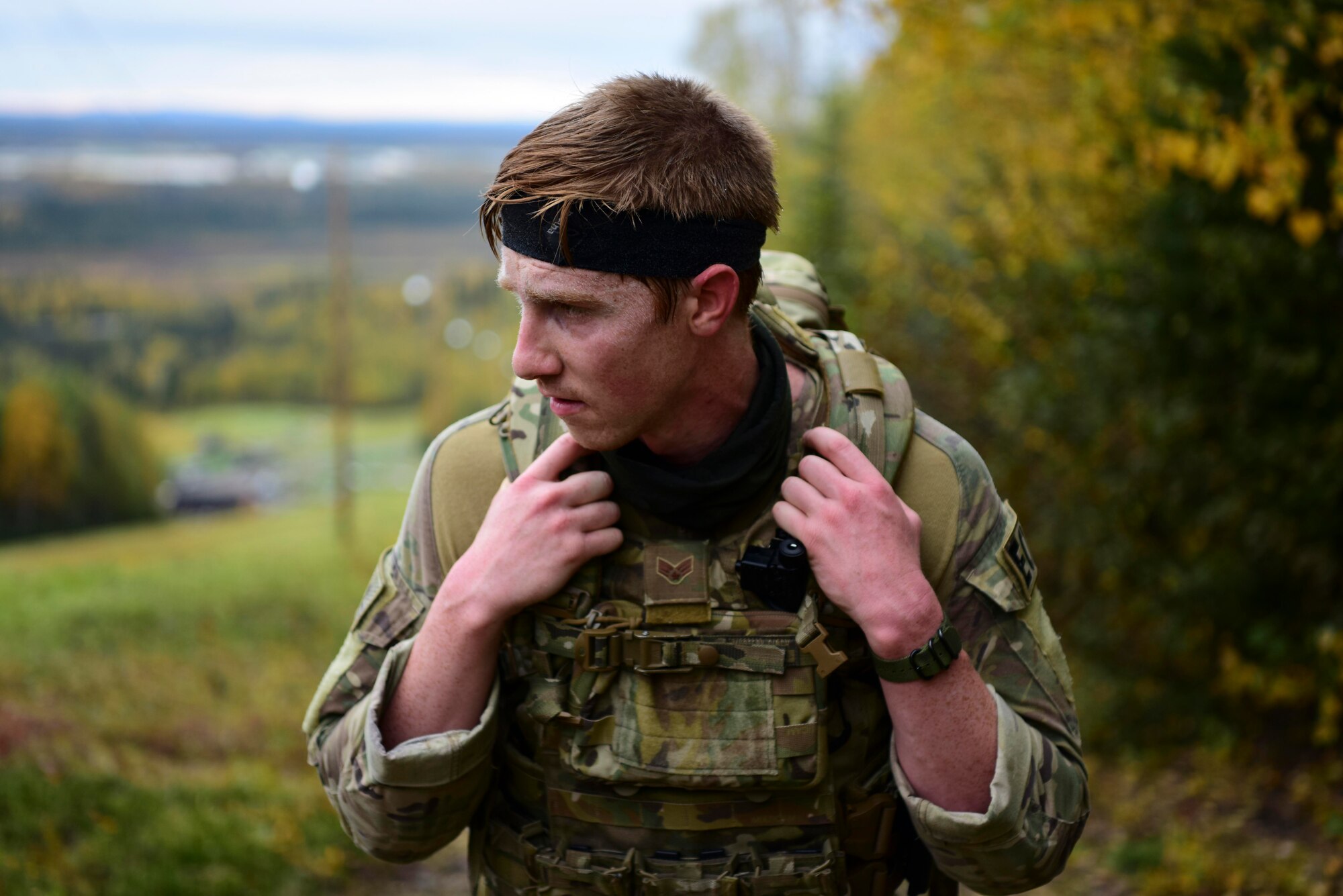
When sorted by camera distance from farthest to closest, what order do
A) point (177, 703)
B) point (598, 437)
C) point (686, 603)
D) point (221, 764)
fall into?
point (177, 703), point (221, 764), point (686, 603), point (598, 437)

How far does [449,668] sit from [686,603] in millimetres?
408

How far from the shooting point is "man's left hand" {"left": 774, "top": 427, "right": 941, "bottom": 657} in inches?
74.9

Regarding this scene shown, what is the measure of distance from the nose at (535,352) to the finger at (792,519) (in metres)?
0.42

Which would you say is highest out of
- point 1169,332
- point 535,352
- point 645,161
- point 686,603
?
point 645,161

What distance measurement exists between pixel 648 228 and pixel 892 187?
17805mm

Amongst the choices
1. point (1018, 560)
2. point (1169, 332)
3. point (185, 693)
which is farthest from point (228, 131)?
point (1018, 560)

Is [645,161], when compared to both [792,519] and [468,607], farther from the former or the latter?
[468,607]

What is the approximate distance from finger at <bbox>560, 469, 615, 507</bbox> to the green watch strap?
0.53 metres

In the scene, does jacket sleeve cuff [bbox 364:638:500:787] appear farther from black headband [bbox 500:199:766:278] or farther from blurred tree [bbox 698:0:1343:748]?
blurred tree [bbox 698:0:1343:748]

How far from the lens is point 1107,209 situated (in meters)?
7.34

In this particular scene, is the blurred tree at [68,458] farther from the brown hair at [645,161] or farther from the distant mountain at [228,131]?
the brown hair at [645,161]

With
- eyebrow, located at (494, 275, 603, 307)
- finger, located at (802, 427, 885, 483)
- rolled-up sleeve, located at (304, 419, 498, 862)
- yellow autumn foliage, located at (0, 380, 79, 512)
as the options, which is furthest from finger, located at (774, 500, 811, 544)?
yellow autumn foliage, located at (0, 380, 79, 512)

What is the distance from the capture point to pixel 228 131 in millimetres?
10016

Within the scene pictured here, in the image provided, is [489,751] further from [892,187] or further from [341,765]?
[892,187]
